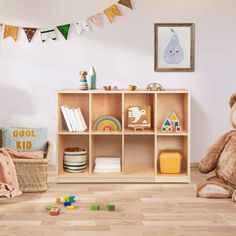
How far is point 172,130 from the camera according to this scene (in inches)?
166

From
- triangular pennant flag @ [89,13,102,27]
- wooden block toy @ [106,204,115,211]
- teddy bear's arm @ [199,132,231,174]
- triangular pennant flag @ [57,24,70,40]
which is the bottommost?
wooden block toy @ [106,204,115,211]

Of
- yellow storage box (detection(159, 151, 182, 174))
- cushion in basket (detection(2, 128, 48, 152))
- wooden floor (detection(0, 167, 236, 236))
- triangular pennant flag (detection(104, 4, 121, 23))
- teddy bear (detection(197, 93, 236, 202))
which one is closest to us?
wooden floor (detection(0, 167, 236, 236))

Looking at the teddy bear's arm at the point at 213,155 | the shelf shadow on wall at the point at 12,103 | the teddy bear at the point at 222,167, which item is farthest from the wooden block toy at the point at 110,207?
the shelf shadow on wall at the point at 12,103

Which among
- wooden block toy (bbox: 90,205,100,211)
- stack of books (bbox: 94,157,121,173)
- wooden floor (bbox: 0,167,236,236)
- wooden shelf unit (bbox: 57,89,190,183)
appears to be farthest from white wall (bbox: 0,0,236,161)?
wooden block toy (bbox: 90,205,100,211)

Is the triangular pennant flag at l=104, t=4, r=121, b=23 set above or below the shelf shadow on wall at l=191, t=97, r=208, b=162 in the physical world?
above

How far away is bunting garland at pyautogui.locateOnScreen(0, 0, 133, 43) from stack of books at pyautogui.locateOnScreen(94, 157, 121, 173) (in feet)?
3.86

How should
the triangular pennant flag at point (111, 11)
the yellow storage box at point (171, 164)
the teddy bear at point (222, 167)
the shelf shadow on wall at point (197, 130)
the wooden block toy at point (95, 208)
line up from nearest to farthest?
1. the wooden block toy at point (95, 208)
2. the teddy bear at point (222, 167)
3. the yellow storage box at point (171, 164)
4. the triangular pennant flag at point (111, 11)
5. the shelf shadow on wall at point (197, 130)

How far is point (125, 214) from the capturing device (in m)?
3.15

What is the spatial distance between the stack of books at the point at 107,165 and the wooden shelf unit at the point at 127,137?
7cm

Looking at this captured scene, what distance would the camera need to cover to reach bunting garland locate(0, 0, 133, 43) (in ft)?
15.1

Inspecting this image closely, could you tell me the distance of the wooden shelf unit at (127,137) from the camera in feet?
13.5

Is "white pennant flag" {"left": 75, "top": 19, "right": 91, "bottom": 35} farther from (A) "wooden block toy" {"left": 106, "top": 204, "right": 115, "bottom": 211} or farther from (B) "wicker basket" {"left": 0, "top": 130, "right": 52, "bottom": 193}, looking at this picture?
(A) "wooden block toy" {"left": 106, "top": 204, "right": 115, "bottom": 211}

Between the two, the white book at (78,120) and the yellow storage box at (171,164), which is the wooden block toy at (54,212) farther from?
the yellow storage box at (171,164)

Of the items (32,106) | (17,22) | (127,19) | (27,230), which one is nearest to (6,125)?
(32,106)
